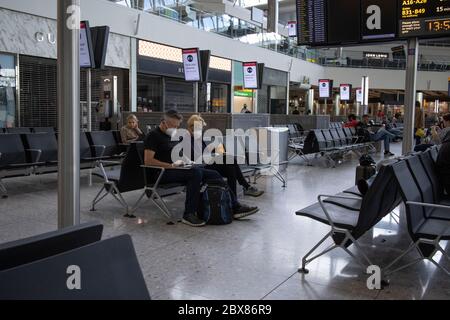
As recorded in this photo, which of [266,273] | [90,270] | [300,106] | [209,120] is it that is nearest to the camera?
[90,270]

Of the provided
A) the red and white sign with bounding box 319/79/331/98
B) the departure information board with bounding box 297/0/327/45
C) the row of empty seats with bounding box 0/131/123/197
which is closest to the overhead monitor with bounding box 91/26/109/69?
the row of empty seats with bounding box 0/131/123/197

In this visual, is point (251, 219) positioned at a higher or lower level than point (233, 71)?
Answer: lower

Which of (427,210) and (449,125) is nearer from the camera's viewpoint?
(427,210)

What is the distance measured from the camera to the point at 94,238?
1.75 meters

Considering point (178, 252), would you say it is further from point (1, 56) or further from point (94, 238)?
point (1, 56)

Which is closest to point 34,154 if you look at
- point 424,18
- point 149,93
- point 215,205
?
point 215,205

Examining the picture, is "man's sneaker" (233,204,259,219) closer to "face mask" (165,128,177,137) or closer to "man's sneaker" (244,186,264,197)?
"face mask" (165,128,177,137)

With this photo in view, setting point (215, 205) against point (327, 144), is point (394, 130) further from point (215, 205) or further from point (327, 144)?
point (215, 205)

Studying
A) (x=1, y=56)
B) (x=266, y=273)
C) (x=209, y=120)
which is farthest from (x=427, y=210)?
(x=1, y=56)

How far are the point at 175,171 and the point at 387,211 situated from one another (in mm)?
2634

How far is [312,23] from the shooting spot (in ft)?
25.5

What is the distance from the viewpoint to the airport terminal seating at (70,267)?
4.44 feet

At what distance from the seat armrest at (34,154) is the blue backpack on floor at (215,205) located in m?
3.20

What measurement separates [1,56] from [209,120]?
518 cm
